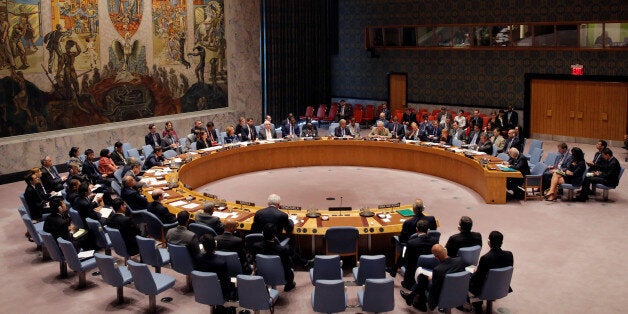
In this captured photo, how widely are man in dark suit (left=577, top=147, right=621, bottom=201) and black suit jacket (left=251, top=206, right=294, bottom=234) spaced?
23.4 ft

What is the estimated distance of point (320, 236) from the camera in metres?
9.59

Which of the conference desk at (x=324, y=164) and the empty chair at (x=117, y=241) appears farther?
the conference desk at (x=324, y=164)

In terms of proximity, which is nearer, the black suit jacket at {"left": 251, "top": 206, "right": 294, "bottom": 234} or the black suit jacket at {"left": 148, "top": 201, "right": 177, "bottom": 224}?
the black suit jacket at {"left": 251, "top": 206, "right": 294, "bottom": 234}

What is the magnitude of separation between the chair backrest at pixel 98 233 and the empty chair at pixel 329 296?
12.9 feet

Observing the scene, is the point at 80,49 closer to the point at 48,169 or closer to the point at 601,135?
the point at 48,169

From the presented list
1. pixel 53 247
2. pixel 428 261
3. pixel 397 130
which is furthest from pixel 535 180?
pixel 53 247

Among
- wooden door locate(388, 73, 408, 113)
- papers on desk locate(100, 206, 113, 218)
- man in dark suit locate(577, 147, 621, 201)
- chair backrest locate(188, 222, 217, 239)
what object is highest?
wooden door locate(388, 73, 408, 113)

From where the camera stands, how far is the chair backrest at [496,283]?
7648mm

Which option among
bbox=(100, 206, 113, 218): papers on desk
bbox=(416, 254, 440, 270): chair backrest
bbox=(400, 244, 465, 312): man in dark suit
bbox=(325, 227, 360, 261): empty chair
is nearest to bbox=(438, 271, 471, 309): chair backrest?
bbox=(400, 244, 465, 312): man in dark suit

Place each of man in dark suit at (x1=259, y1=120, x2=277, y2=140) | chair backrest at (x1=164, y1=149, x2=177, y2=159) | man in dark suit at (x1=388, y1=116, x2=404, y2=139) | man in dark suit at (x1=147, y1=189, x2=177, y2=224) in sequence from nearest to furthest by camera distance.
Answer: man in dark suit at (x1=147, y1=189, x2=177, y2=224) → chair backrest at (x1=164, y1=149, x2=177, y2=159) → man in dark suit at (x1=259, y1=120, x2=277, y2=140) → man in dark suit at (x1=388, y1=116, x2=404, y2=139)

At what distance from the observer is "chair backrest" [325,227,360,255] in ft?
30.0

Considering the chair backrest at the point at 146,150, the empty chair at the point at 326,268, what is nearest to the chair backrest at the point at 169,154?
the chair backrest at the point at 146,150

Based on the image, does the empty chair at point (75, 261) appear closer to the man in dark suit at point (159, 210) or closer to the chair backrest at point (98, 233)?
the chair backrest at point (98, 233)

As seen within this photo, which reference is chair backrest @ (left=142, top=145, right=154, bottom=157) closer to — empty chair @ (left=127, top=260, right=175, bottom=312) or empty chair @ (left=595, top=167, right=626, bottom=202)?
empty chair @ (left=127, top=260, right=175, bottom=312)
